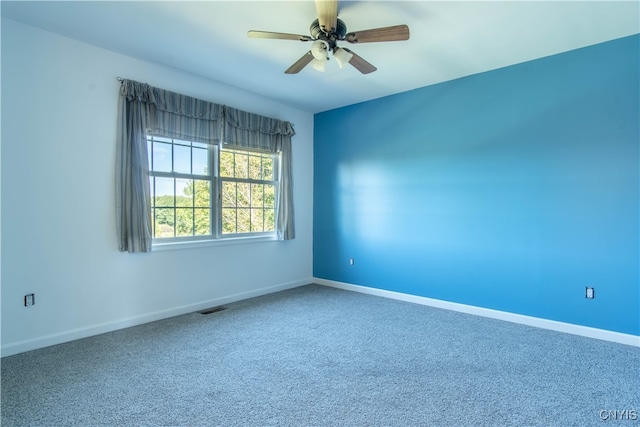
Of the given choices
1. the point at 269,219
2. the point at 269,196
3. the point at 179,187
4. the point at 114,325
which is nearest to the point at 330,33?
the point at 179,187

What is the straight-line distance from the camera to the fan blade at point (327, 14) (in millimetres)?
2159

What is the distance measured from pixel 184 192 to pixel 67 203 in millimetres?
1135

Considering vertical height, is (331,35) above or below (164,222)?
above

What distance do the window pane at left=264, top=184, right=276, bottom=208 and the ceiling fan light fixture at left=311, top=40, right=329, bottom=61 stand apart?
8.22 feet

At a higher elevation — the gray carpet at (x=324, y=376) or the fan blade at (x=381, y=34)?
the fan blade at (x=381, y=34)

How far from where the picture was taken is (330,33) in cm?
248

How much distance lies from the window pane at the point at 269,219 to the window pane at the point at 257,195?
0.55ft

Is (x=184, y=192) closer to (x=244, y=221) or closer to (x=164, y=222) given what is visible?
(x=164, y=222)

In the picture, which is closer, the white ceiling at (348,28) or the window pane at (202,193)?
the white ceiling at (348,28)

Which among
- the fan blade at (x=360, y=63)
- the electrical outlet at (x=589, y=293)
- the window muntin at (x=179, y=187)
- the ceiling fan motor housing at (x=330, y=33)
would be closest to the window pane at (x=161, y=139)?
the window muntin at (x=179, y=187)

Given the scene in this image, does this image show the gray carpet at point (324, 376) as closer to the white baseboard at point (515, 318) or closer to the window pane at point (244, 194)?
the white baseboard at point (515, 318)

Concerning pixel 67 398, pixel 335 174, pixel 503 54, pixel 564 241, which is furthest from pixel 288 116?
pixel 67 398

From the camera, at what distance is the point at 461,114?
3986 mm

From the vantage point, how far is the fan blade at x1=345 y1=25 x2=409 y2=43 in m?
2.34
